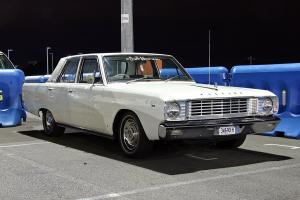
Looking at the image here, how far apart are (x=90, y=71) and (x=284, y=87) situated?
148 inches

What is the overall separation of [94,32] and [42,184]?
50.2m

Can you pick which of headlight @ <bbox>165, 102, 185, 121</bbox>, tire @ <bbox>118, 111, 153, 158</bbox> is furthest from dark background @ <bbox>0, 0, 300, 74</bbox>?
headlight @ <bbox>165, 102, 185, 121</bbox>

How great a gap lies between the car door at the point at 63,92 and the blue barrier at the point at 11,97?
2095 millimetres

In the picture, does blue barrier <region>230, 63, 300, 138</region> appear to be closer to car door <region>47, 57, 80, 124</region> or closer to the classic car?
the classic car

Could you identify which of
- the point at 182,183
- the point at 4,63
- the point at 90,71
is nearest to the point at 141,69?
the point at 90,71

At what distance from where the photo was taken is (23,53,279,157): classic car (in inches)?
281

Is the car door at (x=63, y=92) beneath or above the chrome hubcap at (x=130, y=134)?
above

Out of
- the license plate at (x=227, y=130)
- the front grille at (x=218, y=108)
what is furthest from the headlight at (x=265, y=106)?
the license plate at (x=227, y=130)

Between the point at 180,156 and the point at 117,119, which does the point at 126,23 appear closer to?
the point at 117,119

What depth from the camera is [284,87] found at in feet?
33.6

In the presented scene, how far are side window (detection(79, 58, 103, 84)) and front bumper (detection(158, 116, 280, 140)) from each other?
202cm

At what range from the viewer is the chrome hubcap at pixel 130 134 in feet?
25.4

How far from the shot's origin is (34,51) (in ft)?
208

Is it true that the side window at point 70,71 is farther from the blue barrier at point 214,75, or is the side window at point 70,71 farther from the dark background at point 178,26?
the dark background at point 178,26
